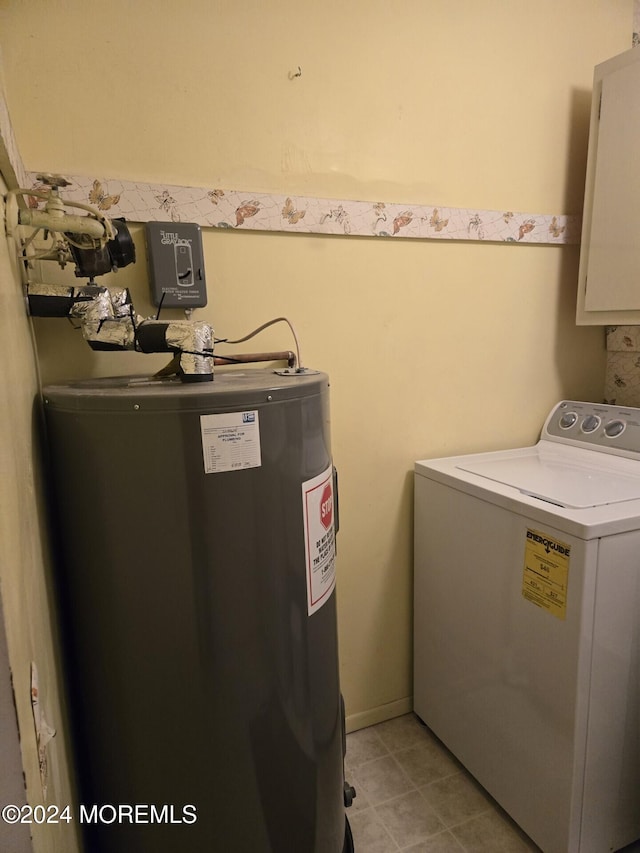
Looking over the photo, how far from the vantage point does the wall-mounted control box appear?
116 centimetres

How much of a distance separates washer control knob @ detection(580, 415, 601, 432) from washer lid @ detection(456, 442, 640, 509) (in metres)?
0.09

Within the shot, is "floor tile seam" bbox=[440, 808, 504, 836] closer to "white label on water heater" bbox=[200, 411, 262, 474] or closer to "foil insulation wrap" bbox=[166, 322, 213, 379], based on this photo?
"white label on water heater" bbox=[200, 411, 262, 474]

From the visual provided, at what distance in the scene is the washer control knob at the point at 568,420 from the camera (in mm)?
1690

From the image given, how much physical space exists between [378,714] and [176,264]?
150 centimetres

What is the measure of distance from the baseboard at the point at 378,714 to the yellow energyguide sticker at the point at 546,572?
0.76 m

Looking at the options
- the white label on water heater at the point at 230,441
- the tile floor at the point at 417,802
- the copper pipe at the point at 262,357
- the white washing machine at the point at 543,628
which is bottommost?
the tile floor at the point at 417,802

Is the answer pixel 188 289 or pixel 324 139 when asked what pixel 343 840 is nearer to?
pixel 188 289

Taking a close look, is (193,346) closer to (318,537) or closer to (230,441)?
(230,441)

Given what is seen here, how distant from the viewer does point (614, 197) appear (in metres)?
1.50

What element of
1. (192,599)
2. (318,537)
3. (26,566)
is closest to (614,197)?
(318,537)

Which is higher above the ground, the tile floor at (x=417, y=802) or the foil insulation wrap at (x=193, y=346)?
the foil insulation wrap at (x=193, y=346)

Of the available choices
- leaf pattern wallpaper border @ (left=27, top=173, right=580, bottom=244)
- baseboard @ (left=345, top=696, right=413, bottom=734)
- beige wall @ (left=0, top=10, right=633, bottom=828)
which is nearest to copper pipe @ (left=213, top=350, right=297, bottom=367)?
beige wall @ (left=0, top=10, right=633, bottom=828)

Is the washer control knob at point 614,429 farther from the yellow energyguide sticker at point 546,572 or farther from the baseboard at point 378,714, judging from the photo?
the baseboard at point 378,714

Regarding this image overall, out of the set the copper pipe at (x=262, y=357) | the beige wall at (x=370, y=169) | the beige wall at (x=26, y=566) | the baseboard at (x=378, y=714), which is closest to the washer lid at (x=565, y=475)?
the beige wall at (x=370, y=169)
